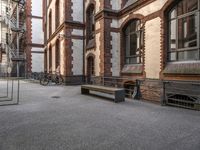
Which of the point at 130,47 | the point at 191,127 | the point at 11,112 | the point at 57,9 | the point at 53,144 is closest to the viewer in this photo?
the point at 53,144

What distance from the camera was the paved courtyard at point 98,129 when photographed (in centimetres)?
394

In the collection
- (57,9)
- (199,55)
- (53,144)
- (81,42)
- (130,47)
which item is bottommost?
(53,144)

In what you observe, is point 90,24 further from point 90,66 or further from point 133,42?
point 133,42

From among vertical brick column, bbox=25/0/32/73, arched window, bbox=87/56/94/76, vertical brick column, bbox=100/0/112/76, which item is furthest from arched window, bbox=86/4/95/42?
vertical brick column, bbox=25/0/32/73

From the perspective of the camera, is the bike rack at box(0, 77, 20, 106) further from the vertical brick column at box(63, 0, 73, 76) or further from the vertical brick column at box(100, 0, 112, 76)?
the vertical brick column at box(100, 0, 112, 76)

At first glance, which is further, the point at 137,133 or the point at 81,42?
the point at 81,42

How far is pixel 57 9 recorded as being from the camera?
21.0 m

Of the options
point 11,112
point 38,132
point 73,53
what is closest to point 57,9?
point 73,53

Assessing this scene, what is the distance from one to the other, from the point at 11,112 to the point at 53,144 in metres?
3.38

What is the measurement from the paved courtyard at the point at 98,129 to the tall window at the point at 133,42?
16.9 ft

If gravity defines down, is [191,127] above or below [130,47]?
below

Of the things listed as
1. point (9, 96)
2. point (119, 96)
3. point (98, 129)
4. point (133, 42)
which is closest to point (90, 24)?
point (133, 42)

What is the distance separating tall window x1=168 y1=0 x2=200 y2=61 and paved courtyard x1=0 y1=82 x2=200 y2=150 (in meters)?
2.62

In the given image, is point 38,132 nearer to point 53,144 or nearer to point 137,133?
point 53,144
